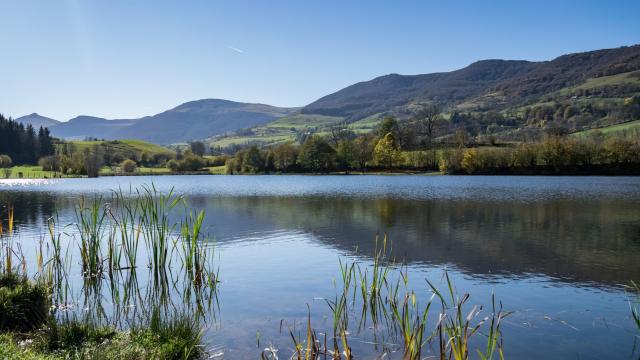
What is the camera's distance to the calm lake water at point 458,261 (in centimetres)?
1173

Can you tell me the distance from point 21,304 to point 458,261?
1615 centimetres

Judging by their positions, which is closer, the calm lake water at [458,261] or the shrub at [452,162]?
the calm lake water at [458,261]

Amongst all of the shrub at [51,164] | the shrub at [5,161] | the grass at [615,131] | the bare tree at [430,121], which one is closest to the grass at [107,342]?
the bare tree at [430,121]

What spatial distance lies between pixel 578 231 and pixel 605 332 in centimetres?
1875

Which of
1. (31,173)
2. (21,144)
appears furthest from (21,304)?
(21,144)

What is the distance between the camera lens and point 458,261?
20.6m

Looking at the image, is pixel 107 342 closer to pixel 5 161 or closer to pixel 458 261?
pixel 458 261

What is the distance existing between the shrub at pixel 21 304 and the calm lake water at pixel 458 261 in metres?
4.10

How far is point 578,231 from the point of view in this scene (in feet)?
93.6

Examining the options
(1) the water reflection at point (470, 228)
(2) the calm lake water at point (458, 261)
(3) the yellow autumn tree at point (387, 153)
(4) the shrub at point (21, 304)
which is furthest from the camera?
(3) the yellow autumn tree at point (387, 153)

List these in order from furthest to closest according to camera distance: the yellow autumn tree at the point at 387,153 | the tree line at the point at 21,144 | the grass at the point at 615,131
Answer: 1. the tree line at the point at 21,144
2. the grass at the point at 615,131
3. the yellow autumn tree at the point at 387,153

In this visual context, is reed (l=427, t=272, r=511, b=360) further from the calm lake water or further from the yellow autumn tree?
the yellow autumn tree

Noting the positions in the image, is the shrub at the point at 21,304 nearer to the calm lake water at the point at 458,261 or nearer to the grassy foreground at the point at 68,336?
the grassy foreground at the point at 68,336

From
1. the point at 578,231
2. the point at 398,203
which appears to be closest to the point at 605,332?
the point at 578,231
